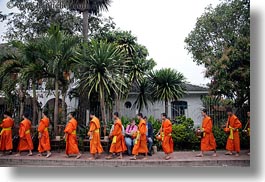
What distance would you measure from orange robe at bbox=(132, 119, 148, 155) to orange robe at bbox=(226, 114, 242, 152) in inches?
74.2

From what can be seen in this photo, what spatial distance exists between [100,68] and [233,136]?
11.6ft

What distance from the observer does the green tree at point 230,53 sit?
7465mm

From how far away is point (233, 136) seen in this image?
7.80 metres

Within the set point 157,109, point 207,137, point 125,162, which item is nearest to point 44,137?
point 125,162

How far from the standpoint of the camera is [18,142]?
834 centimetres

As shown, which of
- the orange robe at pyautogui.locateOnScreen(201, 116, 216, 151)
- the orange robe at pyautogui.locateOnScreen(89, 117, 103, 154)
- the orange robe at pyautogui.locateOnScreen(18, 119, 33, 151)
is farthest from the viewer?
the orange robe at pyautogui.locateOnScreen(18, 119, 33, 151)

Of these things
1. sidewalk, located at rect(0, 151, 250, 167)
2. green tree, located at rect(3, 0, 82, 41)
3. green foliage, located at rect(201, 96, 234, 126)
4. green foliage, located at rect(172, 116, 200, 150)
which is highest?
green tree, located at rect(3, 0, 82, 41)

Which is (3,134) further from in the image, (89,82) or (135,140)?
(135,140)

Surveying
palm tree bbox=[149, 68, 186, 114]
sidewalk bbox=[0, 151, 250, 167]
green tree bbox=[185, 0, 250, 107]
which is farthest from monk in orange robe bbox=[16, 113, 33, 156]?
green tree bbox=[185, 0, 250, 107]

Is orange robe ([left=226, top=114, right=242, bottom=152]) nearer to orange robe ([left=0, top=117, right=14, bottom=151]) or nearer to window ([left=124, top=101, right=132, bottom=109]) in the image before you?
window ([left=124, top=101, right=132, bottom=109])

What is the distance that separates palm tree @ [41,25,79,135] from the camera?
28.5 ft

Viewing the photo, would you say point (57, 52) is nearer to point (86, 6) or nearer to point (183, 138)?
point (86, 6)

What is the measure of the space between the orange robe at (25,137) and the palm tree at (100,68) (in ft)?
5.41

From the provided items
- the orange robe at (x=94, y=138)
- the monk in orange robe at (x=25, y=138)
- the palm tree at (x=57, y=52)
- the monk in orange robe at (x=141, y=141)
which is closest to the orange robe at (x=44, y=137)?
the monk in orange robe at (x=25, y=138)
